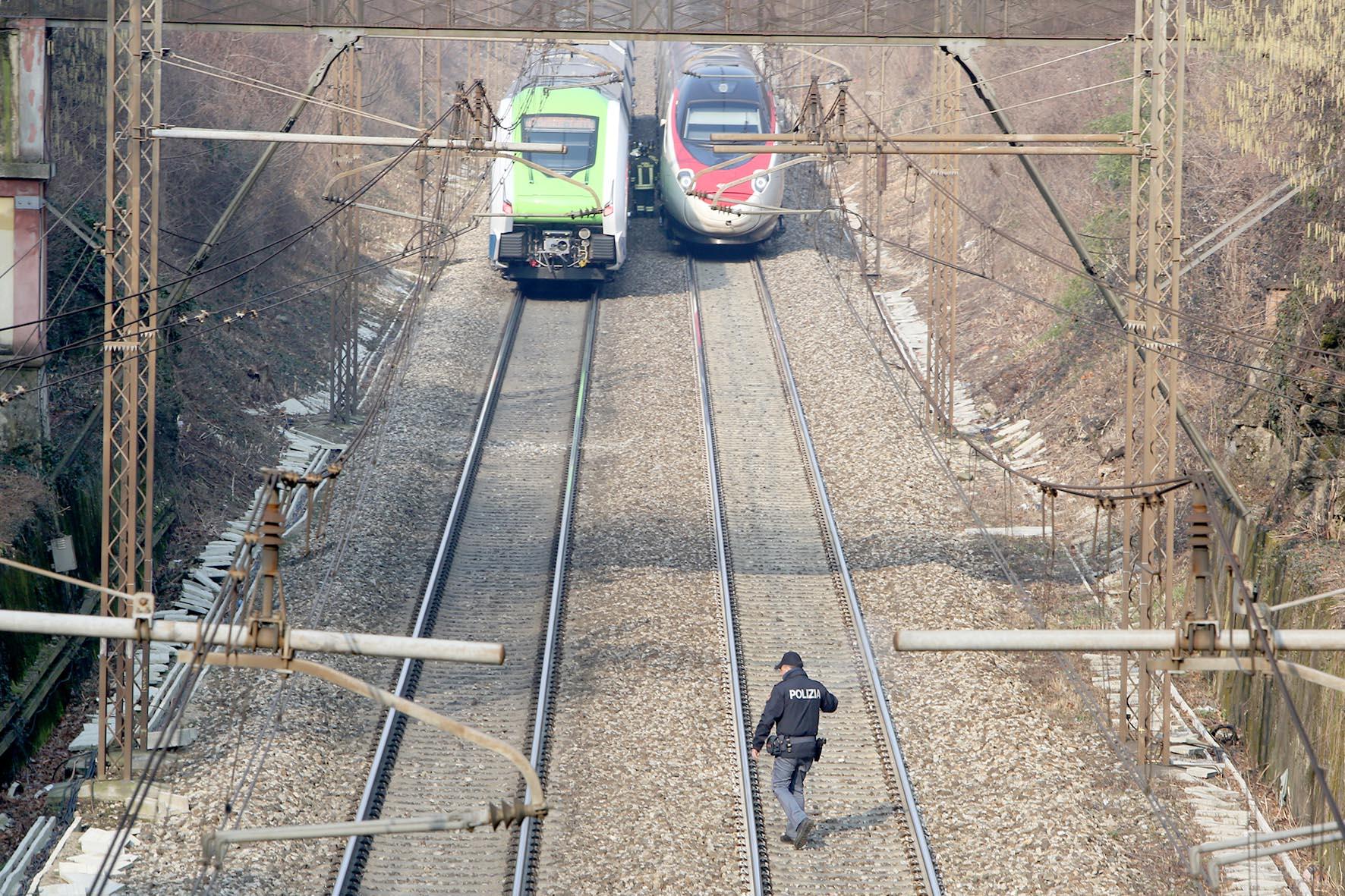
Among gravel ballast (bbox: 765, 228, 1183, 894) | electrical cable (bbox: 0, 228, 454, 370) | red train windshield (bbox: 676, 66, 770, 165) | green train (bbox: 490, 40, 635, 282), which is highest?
red train windshield (bbox: 676, 66, 770, 165)

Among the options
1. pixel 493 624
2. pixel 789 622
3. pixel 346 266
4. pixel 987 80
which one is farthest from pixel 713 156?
pixel 493 624

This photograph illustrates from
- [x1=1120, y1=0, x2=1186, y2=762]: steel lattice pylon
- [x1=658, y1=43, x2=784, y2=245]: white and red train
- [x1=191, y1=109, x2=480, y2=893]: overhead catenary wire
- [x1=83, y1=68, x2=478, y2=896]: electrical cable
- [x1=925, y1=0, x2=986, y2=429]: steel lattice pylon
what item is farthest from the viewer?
[x1=658, y1=43, x2=784, y2=245]: white and red train

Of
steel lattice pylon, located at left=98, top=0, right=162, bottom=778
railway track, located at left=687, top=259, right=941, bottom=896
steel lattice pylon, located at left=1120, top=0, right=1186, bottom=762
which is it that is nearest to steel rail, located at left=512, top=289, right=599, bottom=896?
railway track, located at left=687, top=259, right=941, bottom=896

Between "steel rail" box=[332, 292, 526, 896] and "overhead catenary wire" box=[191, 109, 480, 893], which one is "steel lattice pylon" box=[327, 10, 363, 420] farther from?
"steel rail" box=[332, 292, 526, 896]

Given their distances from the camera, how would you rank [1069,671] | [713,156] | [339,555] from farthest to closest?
[713,156] → [339,555] → [1069,671]

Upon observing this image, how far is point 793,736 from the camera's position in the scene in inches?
442

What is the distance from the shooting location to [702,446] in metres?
20.6

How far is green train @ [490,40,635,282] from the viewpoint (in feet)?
84.4

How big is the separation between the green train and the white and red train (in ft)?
3.88

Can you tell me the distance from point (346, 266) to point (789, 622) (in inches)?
369

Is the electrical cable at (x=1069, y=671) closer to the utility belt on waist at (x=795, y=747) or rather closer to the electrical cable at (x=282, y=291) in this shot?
the utility belt on waist at (x=795, y=747)

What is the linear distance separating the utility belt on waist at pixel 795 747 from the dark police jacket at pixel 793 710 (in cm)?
2

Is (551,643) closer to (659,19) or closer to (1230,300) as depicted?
(659,19)

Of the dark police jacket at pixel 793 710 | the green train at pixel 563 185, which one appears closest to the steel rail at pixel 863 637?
the dark police jacket at pixel 793 710
